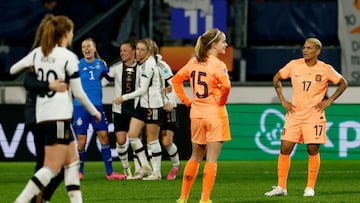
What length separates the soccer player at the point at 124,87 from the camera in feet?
63.8

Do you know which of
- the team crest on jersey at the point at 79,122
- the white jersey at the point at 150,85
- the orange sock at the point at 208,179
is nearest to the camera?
the orange sock at the point at 208,179

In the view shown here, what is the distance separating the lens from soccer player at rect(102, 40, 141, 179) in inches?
766

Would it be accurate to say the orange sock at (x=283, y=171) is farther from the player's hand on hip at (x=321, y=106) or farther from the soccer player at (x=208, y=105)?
the soccer player at (x=208, y=105)

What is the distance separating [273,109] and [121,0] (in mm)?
5159

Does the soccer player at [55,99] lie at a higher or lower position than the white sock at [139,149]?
higher

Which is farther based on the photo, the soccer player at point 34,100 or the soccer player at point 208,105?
the soccer player at point 208,105

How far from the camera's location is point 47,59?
12.2m

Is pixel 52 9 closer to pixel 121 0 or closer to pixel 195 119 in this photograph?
pixel 121 0

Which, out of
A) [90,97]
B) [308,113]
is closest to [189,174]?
[308,113]

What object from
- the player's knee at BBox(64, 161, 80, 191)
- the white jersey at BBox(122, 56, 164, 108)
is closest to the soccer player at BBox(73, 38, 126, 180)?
the white jersey at BBox(122, 56, 164, 108)

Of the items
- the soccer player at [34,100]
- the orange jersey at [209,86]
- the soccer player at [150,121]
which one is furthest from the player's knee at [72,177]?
the soccer player at [150,121]

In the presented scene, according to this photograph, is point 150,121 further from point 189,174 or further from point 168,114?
point 189,174

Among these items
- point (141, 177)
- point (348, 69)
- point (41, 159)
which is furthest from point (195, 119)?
point (348, 69)

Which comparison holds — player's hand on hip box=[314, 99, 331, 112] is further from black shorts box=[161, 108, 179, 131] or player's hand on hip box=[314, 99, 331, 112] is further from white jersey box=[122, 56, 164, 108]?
black shorts box=[161, 108, 179, 131]
